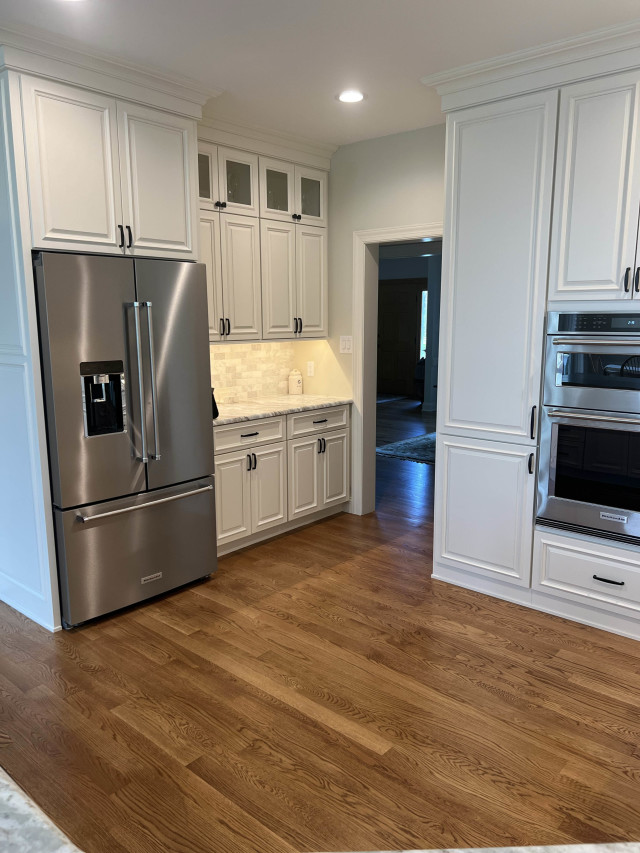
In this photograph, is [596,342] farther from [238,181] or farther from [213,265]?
[238,181]

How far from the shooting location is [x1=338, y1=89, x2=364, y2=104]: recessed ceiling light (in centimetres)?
349

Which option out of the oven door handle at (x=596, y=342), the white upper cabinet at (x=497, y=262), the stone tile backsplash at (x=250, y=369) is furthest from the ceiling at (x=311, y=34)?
the stone tile backsplash at (x=250, y=369)

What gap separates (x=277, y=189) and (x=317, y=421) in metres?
1.65

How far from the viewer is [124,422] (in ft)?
10.3

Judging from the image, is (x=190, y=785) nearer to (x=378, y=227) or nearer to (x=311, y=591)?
(x=311, y=591)

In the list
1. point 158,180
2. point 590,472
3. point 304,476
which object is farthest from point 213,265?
point 590,472

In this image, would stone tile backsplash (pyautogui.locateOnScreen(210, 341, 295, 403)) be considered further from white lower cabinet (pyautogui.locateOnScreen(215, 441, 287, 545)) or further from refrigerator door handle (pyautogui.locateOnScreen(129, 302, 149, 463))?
refrigerator door handle (pyautogui.locateOnScreen(129, 302, 149, 463))

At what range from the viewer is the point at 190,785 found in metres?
2.10

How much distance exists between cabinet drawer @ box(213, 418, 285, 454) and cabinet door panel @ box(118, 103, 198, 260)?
1064 millimetres

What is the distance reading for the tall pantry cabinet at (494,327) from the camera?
10.2ft

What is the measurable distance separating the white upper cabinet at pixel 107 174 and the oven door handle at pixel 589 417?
211 centimetres

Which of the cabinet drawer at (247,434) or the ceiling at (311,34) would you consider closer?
the ceiling at (311,34)

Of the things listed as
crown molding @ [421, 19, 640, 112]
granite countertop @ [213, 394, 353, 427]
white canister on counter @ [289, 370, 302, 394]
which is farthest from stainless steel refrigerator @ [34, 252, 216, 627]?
crown molding @ [421, 19, 640, 112]

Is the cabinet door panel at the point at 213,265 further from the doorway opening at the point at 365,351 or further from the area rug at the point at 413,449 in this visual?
the area rug at the point at 413,449
